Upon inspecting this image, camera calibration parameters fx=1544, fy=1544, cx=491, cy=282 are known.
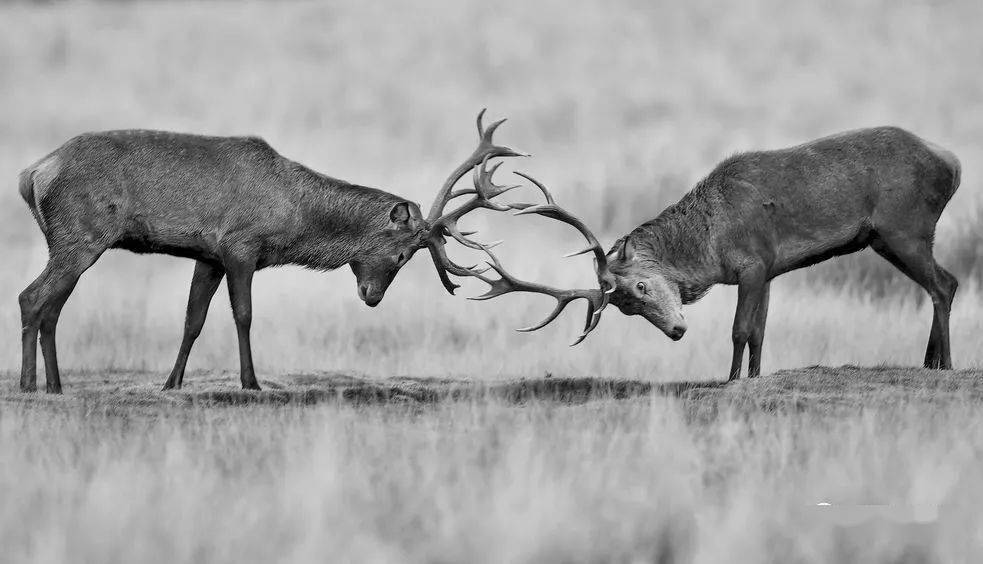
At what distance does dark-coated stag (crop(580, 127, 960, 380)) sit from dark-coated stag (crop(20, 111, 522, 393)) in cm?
150

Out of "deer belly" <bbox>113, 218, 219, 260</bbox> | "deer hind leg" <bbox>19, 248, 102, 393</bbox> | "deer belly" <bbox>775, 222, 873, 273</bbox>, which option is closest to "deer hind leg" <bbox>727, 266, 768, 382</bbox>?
"deer belly" <bbox>775, 222, 873, 273</bbox>

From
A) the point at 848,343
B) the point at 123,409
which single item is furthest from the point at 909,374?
the point at 123,409

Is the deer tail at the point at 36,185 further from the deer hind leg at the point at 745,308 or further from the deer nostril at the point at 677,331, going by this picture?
the deer hind leg at the point at 745,308

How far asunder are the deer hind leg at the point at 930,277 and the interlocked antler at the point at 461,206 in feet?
11.0

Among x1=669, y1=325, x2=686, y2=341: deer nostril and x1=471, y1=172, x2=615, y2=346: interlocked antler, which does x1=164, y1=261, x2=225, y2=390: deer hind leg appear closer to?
x1=471, y1=172, x2=615, y2=346: interlocked antler

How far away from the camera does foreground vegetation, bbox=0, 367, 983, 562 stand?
24.2 ft

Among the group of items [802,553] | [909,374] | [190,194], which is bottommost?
[802,553]

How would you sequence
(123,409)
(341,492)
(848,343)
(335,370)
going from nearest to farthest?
(341,492), (123,409), (335,370), (848,343)

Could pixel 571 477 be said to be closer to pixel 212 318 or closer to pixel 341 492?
pixel 341 492

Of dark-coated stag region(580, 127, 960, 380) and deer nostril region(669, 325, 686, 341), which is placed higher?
dark-coated stag region(580, 127, 960, 380)

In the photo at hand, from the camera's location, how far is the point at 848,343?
16250 millimetres

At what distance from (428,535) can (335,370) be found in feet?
23.5

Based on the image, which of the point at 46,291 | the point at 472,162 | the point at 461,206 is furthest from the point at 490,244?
the point at 46,291

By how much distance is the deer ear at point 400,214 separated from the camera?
13.6 meters
